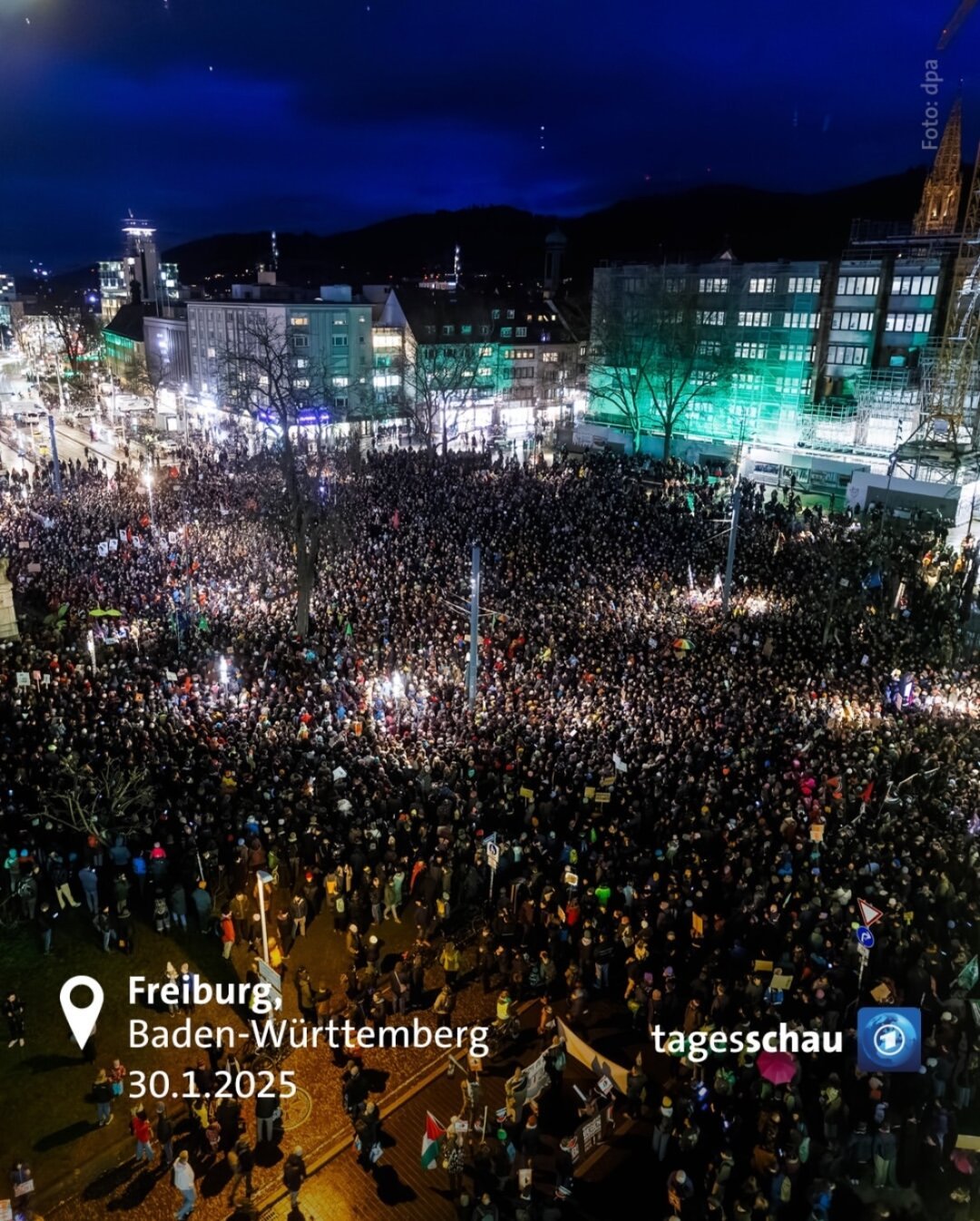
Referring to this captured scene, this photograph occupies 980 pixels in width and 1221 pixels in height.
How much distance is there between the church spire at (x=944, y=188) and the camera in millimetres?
49969

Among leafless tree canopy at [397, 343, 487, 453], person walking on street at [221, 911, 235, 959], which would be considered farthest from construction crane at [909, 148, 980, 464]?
person walking on street at [221, 911, 235, 959]

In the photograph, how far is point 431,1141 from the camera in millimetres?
8352

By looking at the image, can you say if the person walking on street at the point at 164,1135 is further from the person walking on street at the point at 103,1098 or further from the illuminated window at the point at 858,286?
Result: the illuminated window at the point at 858,286

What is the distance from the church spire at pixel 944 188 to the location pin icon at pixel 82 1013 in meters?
55.6

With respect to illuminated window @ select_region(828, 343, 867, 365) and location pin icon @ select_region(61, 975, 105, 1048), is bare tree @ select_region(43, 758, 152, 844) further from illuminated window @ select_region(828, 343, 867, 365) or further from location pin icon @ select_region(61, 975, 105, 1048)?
illuminated window @ select_region(828, 343, 867, 365)

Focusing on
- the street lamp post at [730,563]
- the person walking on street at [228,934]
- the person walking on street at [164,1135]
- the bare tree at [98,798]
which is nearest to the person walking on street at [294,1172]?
the person walking on street at [164,1135]

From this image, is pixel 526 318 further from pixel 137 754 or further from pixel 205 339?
pixel 137 754

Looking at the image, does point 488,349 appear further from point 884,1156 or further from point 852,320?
point 884,1156

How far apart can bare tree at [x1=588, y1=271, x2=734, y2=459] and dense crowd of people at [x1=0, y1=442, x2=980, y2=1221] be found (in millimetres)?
28204

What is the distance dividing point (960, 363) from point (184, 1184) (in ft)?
138

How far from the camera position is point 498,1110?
8.96m

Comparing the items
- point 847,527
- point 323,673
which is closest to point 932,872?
point 323,673

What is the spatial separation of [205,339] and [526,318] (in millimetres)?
25292

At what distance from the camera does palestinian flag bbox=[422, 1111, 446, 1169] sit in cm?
830
